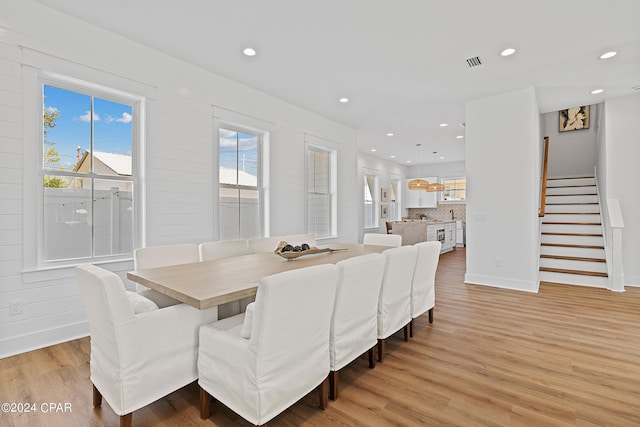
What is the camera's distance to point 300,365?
1642 millimetres

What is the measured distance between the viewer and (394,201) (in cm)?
1077

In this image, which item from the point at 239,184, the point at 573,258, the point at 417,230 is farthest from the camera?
the point at 417,230

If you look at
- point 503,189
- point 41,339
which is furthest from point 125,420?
point 503,189

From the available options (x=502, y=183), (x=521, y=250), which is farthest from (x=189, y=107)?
(x=521, y=250)

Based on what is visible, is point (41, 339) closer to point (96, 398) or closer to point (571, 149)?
point (96, 398)

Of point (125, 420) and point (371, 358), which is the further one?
point (371, 358)

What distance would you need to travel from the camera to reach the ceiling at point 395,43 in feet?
8.83

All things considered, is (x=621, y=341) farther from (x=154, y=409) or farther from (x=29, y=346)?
(x=29, y=346)

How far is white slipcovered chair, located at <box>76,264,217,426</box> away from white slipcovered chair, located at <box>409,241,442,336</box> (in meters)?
1.85

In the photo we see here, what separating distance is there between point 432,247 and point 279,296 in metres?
1.98

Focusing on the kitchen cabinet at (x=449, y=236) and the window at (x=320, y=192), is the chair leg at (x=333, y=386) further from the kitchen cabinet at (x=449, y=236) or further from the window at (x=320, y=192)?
the kitchen cabinet at (x=449, y=236)

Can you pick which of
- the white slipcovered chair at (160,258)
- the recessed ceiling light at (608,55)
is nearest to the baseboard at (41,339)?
the white slipcovered chair at (160,258)

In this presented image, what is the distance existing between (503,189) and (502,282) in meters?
1.39

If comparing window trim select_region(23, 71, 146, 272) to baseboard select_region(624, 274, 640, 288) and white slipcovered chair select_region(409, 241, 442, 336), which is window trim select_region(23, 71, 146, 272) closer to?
white slipcovered chair select_region(409, 241, 442, 336)
